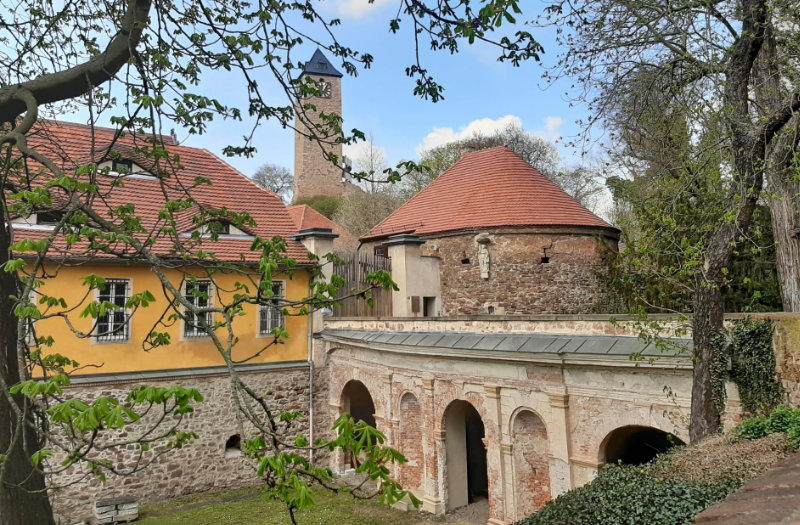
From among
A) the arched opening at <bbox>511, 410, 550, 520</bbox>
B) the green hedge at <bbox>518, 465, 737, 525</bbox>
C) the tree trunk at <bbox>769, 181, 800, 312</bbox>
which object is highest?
the tree trunk at <bbox>769, 181, 800, 312</bbox>

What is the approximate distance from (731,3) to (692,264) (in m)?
4.04

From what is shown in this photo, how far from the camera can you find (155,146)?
515 centimetres

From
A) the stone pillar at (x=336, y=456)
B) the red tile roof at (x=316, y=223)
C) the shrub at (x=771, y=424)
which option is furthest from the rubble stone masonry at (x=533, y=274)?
the red tile roof at (x=316, y=223)

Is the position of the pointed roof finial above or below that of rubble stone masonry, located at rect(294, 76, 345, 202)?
above

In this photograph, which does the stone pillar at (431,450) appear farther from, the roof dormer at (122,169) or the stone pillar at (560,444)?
the roof dormer at (122,169)

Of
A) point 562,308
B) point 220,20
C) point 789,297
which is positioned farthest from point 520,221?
point 220,20

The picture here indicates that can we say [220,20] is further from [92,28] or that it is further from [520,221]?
[520,221]

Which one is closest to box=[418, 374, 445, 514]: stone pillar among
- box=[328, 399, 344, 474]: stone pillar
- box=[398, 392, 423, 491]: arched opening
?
box=[398, 392, 423, 491]: arched opening

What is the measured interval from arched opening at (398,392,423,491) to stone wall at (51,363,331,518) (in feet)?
12.4

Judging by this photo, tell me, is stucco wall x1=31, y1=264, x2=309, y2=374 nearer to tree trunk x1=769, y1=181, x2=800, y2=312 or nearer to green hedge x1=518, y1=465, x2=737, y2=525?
green hedge x1=518, y1=465, x2=737, y2=525

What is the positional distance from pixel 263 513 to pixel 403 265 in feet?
23.4

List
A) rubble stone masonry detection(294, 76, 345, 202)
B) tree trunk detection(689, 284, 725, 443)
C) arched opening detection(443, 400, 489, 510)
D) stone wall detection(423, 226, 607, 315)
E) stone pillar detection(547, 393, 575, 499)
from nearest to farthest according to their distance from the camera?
1. tree trunk detection(689, 284, 725, 443)
2. stone pillar detection(547, 393, 575, 499)
3. arched opening detection(443, 400, 489, 510)
4. stone wall detection(423, 226, 607, 315)
5. rubble stone masonry detection(294, 76, 345, 202)

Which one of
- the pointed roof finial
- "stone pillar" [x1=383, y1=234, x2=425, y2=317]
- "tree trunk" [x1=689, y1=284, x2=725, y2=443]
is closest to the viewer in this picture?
"tree trunk" [x1=689, y1=284, x2=725, y2=443]

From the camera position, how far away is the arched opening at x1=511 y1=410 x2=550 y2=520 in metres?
9.65
